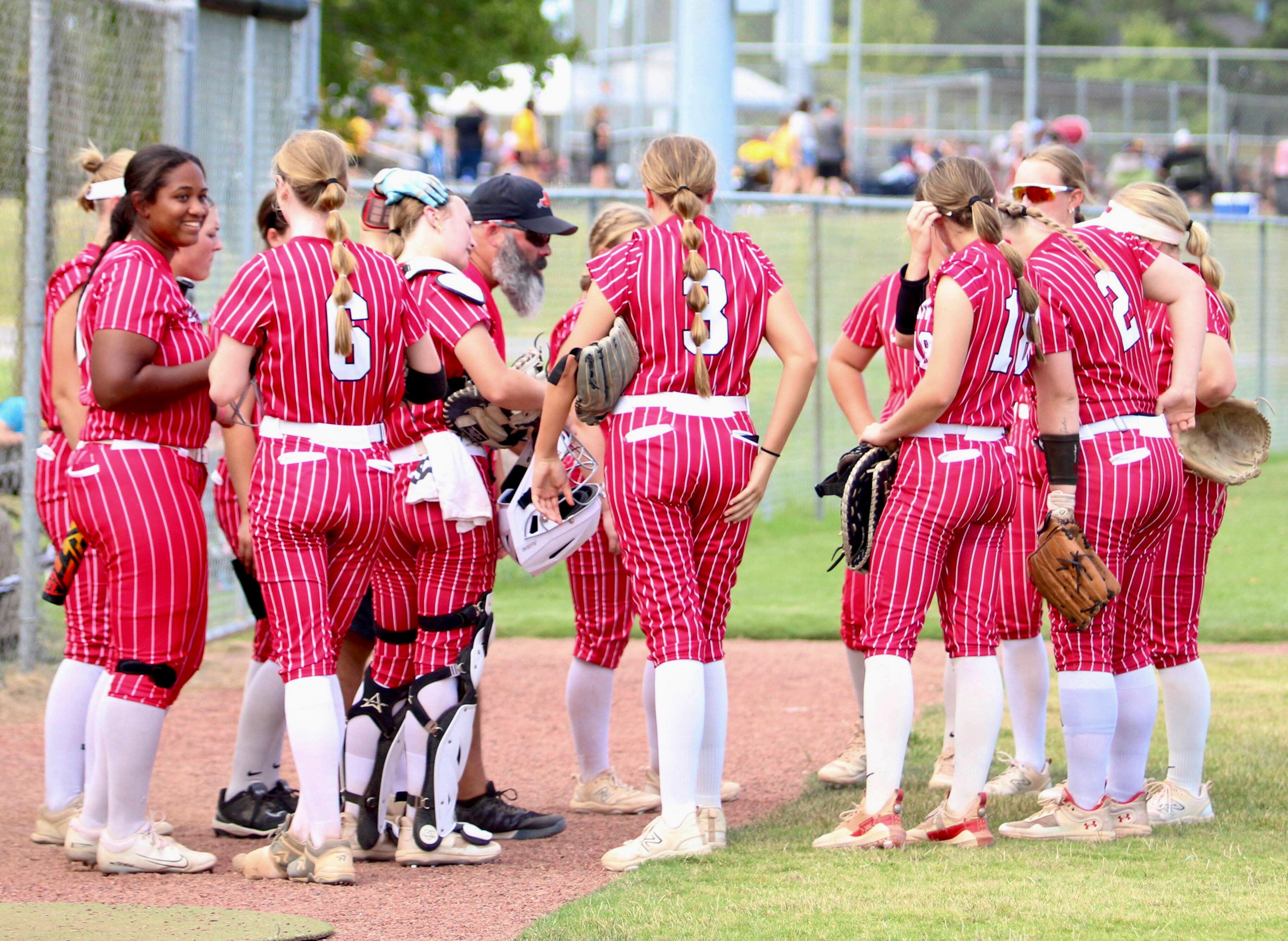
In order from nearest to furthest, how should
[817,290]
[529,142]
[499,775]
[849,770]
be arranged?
1. [849,770]
2. [499,775]
3. [817,290]
4. [529,142]

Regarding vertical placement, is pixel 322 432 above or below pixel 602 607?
above

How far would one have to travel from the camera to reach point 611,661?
5504mm

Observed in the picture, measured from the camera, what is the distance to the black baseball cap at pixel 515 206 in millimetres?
5172

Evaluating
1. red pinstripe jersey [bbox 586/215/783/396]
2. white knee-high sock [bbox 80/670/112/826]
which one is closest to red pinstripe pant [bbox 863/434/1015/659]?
red pinstripe jersey [bbox 586/215/783/396]

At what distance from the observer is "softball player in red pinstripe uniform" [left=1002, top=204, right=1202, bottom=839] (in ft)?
15.6

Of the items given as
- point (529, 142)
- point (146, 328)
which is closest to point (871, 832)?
point (146, 328)

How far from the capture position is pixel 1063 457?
15.4 feet

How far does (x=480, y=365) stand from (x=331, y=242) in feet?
1.80

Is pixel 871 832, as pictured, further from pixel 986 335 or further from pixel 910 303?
pixel 910 303

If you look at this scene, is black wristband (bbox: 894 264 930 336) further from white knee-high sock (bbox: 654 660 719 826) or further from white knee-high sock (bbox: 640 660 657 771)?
white knee-high sock (bbox: 640 660 657 771)

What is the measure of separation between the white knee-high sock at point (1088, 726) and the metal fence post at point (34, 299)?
4.48 m

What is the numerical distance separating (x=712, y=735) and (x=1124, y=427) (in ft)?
5.00

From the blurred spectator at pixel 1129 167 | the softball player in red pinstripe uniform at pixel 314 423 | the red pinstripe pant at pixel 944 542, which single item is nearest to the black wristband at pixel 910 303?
the red pinstripe pant at pixel 944 542

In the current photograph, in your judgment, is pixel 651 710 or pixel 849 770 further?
pixel 849 770
